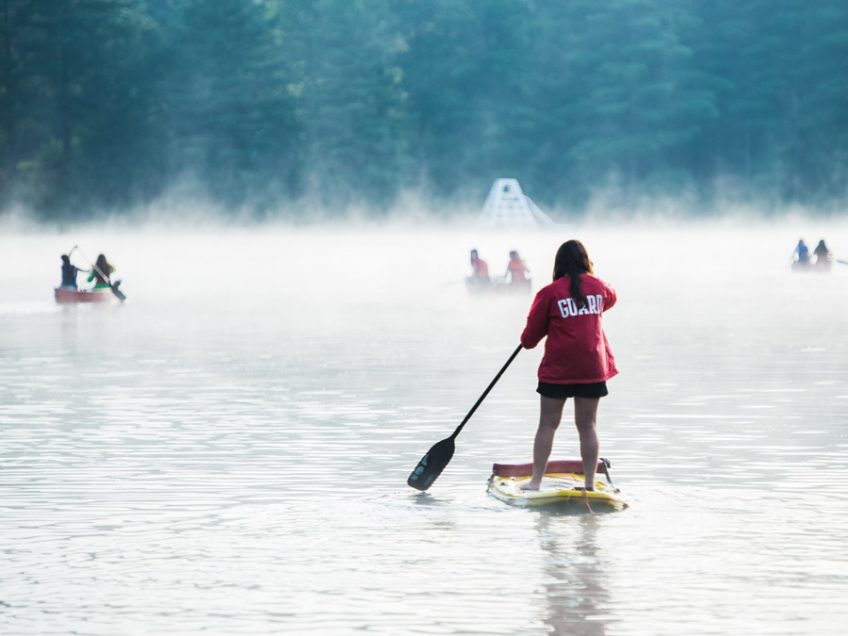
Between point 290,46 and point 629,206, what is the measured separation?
18563 millimetres

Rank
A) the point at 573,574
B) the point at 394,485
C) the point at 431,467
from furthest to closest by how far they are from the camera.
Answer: the point at 394,485, the point at 431,467, the point at 573,574

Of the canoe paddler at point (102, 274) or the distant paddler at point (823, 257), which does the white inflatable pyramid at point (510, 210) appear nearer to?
the distant paddler at point (823, 257)

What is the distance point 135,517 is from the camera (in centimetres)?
1009

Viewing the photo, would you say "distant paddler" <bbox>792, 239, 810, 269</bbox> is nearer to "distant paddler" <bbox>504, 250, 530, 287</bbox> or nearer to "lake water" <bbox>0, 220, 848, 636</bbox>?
"distant paddler" <bbox>504, 250, 530, 287</bbox>

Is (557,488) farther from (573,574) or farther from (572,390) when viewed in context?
(573,574)

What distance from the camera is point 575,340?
405 inches

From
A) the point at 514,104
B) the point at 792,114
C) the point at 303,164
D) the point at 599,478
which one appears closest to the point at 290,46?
the point at 303,164

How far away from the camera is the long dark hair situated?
33.8ft

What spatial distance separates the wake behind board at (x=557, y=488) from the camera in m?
10.2

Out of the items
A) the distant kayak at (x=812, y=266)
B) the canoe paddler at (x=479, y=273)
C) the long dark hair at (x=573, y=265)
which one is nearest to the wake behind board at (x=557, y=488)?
the long dark hair at (x=573, y=265)

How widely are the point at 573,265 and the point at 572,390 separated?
2.19 ft

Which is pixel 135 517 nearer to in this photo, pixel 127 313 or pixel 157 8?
pixel 127 313

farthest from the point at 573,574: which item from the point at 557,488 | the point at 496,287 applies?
the point at 496,287

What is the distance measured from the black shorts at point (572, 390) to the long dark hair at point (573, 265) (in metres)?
0.44
